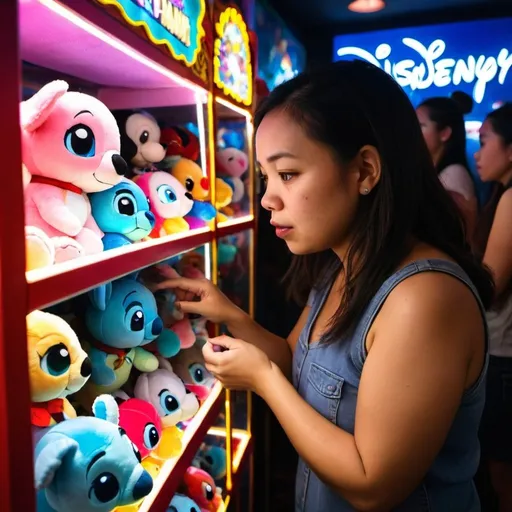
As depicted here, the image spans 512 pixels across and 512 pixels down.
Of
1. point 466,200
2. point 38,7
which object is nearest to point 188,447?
point 38,7

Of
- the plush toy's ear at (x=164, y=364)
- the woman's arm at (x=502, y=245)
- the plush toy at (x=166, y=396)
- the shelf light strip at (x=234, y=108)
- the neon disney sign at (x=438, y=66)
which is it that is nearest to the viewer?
the plush toy at (x=166, y=396)

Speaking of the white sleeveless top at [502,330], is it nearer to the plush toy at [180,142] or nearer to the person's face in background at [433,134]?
the person's face in background at [433,134]

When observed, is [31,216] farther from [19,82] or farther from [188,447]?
[188,447]

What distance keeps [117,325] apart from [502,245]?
1.67m

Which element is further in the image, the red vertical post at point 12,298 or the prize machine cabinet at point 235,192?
the prize machine cabinet at point 235,192

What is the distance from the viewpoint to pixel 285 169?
1.03m

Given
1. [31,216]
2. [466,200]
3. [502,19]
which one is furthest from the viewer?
[502,19]

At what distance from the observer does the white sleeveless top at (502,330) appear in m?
2.15

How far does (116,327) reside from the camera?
3.52ft

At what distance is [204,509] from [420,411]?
35.3 inches

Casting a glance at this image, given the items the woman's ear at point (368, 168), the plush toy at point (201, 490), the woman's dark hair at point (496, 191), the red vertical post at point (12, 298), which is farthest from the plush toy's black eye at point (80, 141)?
the woman's dark hair at point (496, 191)

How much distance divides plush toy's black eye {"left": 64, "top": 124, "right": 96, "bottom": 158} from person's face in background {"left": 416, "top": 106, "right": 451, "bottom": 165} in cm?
239

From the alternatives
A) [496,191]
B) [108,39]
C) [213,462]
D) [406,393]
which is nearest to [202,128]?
[108,39]

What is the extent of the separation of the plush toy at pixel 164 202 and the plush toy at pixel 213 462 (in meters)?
0.86
